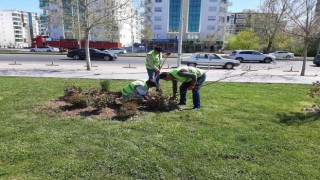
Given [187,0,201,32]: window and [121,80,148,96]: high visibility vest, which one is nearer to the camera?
[121,80,148,96]: high visibility vest

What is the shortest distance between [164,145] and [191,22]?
6234 cm

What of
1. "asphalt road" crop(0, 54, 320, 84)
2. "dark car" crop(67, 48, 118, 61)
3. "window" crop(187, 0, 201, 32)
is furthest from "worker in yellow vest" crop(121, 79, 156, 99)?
"window" crop(187, 0, 201, 32)

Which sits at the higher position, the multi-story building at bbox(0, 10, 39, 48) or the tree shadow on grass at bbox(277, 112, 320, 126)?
the multi-story building at bbox(0, 10, 39, 48)

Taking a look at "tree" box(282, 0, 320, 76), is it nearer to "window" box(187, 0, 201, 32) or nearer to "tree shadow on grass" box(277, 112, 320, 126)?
"tree shadow on grass" box(277, 112, 320, 126)

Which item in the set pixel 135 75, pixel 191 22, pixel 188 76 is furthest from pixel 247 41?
pixel 188 76

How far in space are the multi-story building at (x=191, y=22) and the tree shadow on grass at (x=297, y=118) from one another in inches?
2172

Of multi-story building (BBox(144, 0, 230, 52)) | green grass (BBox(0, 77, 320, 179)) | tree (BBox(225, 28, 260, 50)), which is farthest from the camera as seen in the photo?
multi-story building (BBox(144, 0, 230, 52))

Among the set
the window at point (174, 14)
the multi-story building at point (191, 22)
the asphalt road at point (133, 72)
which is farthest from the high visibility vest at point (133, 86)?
the window at point (174, 14)

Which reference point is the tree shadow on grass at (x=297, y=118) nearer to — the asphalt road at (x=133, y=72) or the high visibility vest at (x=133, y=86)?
the asphalt road at (x=133, y=72)

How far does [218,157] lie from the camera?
368 cm

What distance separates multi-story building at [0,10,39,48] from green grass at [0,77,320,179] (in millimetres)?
108323

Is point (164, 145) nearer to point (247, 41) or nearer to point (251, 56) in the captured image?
point (251, 56)

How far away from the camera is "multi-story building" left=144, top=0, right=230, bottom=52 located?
200ft

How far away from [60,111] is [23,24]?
133 meters
